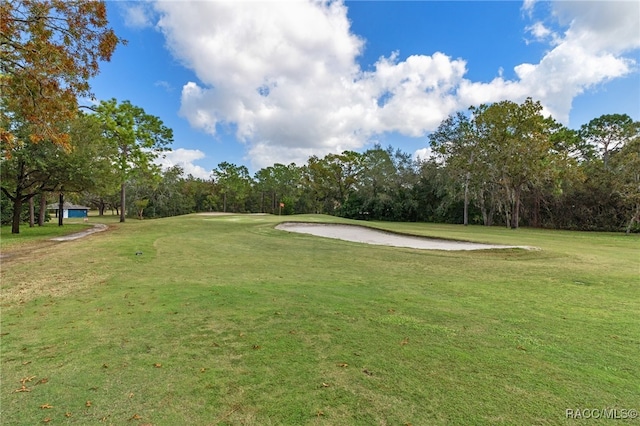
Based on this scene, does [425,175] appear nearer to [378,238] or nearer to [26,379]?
[378,238]

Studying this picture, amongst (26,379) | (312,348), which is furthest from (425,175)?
(26,379)

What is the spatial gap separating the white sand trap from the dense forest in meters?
10.1

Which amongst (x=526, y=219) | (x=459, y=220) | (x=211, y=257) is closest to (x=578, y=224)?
(x=526, y=219)

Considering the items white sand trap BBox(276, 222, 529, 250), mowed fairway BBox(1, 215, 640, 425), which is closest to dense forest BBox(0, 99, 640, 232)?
mowed fairway BBox(1, 215, 640, 425)

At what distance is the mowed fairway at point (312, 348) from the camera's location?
2.16 metres

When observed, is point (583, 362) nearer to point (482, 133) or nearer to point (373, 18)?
point (373, 18)

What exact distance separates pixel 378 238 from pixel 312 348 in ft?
44.2

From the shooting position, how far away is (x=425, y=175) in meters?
36.8

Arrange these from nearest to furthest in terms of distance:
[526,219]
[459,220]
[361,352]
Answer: [361,352] < [526,219] < [459,220]

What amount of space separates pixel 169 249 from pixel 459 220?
32477 millimetres

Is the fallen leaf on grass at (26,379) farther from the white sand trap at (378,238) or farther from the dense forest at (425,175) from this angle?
the white sand trap at (378,238)

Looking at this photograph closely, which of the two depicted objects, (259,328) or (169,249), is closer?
(259,328)

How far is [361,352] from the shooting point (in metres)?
3.00
